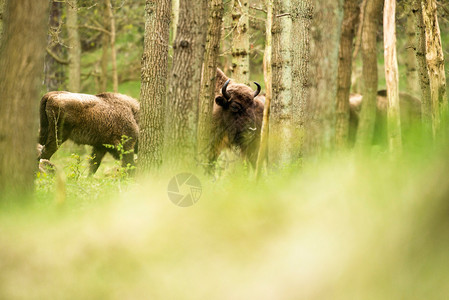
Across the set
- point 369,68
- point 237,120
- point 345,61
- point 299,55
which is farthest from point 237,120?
point 369,68

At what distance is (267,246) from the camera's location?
505cm

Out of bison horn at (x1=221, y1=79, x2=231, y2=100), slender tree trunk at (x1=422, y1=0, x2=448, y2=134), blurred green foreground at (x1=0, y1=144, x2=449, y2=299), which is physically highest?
slender tree trunk at (x1=422, y1=0, x2=448, y2=134)

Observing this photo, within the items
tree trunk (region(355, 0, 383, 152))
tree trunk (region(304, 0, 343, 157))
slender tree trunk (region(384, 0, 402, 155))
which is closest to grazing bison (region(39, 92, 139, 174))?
tree trunk (region(355, 0, 383, 152))

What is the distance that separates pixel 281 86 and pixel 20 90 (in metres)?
4.39

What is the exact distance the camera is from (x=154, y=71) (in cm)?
923

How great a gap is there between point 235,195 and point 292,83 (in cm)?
410

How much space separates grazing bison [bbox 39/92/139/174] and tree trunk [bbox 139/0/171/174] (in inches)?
94.9

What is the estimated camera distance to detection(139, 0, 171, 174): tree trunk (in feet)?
30.0

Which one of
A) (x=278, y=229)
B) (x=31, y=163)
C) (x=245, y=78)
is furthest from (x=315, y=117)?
(x=245, y=78)

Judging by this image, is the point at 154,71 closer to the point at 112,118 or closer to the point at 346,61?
the point at 346,61

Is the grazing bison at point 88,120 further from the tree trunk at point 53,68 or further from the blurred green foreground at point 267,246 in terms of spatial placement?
the tree trunk at point 53,68

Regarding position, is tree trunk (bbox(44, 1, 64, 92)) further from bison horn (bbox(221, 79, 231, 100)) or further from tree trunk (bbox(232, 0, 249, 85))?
bison horn (bbox(221, 79, 231, 100))

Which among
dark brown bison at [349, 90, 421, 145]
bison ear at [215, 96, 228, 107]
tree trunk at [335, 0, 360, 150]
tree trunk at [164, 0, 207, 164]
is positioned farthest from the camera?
dark brown bison at [349, 90, 421, 145]

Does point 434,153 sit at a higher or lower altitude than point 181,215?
higher
